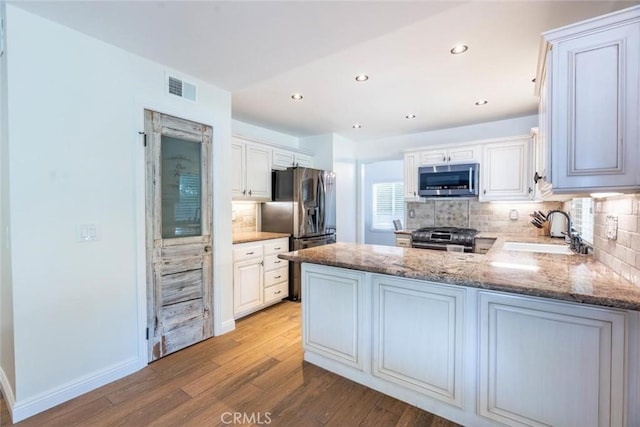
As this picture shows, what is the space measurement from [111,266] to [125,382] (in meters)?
0.87

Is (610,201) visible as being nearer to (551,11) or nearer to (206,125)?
(551,11)

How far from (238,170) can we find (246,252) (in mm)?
1026

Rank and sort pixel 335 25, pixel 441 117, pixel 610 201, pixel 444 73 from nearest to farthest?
pixel 610 201 < pixel 335 25 < pixel 444 73 < pixel 441 117

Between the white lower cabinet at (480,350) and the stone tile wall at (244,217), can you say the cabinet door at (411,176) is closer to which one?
the stone tile wall at (244,217)

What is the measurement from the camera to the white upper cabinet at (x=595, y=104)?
124 centimetres

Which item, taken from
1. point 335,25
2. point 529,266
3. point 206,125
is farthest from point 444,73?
point 206,125

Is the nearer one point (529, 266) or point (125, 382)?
point (529, 266)

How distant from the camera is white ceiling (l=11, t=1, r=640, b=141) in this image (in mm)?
1769

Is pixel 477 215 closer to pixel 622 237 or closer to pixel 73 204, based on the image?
pixel 622 237

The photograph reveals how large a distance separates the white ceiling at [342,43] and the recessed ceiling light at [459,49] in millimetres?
41

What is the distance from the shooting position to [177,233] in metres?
2.62

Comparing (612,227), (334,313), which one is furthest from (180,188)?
(612,227)

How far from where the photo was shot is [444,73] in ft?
8.61

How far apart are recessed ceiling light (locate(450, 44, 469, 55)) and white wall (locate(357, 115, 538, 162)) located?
235 centimetres
